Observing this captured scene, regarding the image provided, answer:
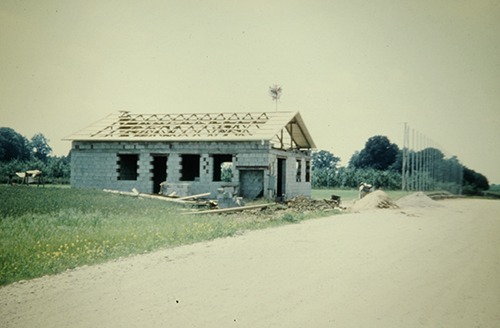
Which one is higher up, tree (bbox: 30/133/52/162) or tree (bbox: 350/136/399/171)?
tree (bbox: 350/136/399/171)

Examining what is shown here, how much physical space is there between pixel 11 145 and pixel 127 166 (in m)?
24.2

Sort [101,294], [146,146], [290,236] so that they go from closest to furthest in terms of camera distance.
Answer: [101,294]
[290,236]
[146,146]

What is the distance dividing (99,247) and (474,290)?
7.39 metres

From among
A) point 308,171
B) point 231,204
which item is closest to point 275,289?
point 231,204

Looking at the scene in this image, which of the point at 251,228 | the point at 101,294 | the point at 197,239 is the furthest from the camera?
the point at 251,228

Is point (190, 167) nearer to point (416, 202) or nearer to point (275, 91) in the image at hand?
point (416, 202)

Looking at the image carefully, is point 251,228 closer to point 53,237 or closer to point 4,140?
point 53,237

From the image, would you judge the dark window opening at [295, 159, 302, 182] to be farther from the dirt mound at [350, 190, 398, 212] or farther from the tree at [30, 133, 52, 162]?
the tree at [30, 133, 52, 162]

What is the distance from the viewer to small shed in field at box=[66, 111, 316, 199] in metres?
26.5

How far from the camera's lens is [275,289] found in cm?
675

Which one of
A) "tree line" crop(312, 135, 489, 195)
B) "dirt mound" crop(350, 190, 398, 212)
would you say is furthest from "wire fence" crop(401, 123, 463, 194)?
"dirt mound" crop(350, 190, 398, 212)

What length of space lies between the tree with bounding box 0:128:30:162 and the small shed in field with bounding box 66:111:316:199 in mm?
18042

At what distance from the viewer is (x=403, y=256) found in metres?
9.52

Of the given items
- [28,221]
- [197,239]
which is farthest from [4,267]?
[197,239]
